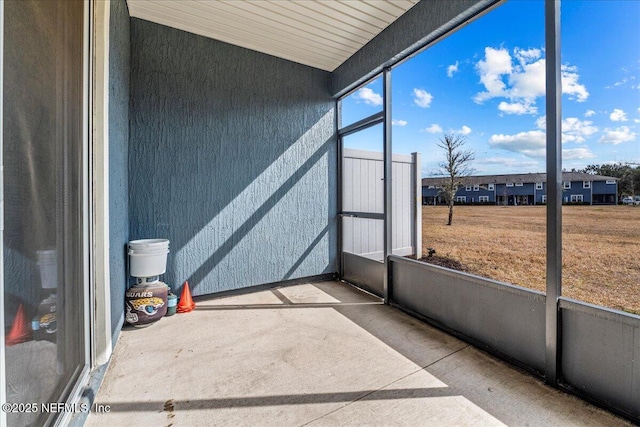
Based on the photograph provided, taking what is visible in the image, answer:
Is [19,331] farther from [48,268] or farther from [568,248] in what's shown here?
A: [568,248]

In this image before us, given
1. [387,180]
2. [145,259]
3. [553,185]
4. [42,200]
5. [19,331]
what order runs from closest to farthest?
[19,331] < [42,200] < [553,185] < [145,259] < [387,180]

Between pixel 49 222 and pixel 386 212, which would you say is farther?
pixel 386 212

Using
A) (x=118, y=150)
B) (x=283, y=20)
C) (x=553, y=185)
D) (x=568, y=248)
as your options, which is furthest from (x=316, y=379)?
(x=283, y=20)

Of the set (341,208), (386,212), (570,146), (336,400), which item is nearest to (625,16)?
(570,146)

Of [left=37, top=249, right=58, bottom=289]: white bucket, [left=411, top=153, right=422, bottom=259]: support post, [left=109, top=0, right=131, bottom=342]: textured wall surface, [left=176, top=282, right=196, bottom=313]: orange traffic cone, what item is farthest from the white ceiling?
[left=176, top=282, right=196, bottom=313]: orange traffic cone

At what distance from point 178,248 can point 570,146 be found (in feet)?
11.1

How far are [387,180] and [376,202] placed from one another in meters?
0.52

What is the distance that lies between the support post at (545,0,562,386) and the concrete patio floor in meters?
0.27

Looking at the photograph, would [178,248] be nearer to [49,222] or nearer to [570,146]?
[49,222]

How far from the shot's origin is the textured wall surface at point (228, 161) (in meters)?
2.99

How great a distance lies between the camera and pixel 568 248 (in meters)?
1.82

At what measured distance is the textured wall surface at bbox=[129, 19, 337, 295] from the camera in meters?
2.99

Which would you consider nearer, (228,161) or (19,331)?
(19,331)

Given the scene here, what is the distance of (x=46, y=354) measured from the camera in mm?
1259
